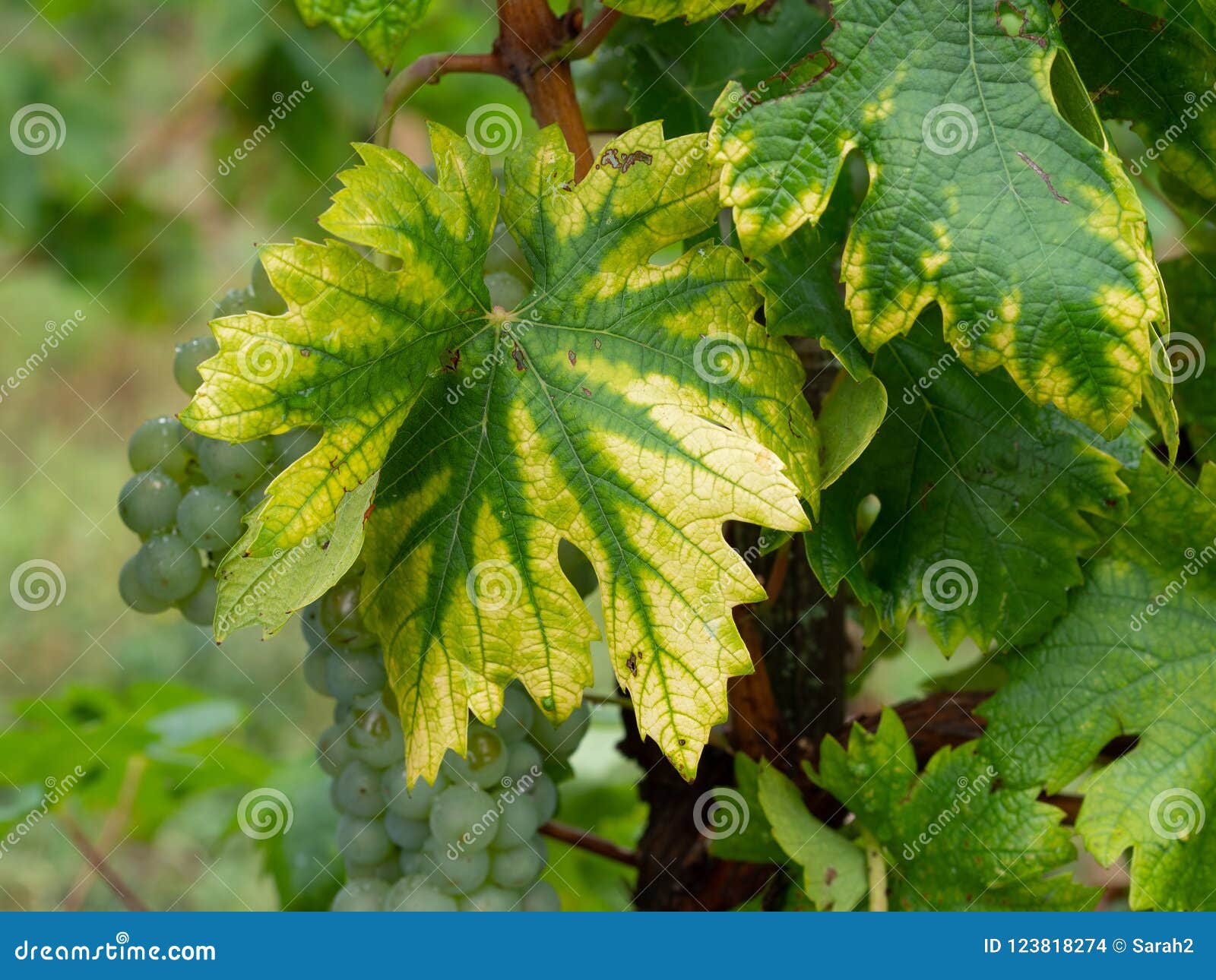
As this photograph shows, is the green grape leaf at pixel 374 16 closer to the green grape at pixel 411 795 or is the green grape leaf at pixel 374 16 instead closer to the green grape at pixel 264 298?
the green grape at pixel 264 298

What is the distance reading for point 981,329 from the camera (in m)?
0.50

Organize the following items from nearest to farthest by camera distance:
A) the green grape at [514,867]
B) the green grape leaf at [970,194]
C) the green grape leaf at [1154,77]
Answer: the green grape leaf at [970,194], the green grape leaf at [1154,77], the green grape at [514,867]

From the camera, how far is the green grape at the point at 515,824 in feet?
2.29

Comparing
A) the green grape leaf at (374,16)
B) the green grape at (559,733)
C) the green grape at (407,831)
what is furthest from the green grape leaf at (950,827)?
the green grape leaf at (374,16)

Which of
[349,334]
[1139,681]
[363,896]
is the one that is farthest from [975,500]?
[363,896]

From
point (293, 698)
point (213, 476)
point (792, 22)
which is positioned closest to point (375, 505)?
point (213, 476)

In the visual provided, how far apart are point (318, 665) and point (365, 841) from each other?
12 cm

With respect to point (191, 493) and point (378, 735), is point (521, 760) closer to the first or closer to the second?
point (378, 735)

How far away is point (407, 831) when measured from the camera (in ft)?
2.33

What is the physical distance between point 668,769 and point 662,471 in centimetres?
29

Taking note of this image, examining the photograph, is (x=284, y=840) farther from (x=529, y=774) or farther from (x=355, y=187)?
(x=355, y=187)

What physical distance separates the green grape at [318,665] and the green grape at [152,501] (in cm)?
12

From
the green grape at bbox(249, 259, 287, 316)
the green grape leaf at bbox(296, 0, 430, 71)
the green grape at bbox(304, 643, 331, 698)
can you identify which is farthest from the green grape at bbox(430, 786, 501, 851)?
the green grape leaf at bbox(296, 0, 430, 71)

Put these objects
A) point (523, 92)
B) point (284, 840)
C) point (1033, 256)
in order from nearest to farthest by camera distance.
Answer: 1. point (1033, 256)
2. point (523, 92)
3. point (284, 840)
